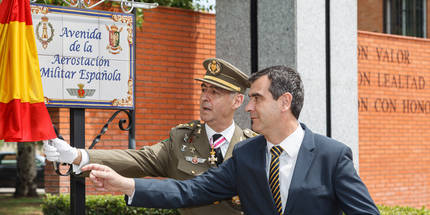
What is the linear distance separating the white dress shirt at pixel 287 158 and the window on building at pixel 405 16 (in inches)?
543

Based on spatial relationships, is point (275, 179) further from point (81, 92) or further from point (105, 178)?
point (81, 92)

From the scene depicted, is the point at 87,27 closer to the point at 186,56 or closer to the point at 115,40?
the point at 115,40

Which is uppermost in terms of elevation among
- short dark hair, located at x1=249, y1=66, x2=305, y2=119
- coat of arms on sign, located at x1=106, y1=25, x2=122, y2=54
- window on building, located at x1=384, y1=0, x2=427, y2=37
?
window on building, located at x1=384, y1=0, x2=427, y2=37

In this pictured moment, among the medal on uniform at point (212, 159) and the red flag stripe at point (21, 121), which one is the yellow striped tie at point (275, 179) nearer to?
the medal on uniform at point (212, 159)

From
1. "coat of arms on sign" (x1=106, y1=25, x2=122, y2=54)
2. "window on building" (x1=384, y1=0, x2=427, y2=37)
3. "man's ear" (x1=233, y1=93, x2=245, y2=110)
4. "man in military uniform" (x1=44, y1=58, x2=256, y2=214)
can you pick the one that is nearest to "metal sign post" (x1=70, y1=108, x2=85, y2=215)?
"coat of arms on sign" (x1=106, y1=25, x2=122, y2=54)

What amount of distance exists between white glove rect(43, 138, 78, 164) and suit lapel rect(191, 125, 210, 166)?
2.75 feet

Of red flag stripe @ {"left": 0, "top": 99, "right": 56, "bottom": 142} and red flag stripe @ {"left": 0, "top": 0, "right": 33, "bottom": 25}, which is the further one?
red flag stripe @ {"left": 0, "top": 0, "right": 33, "bottom": 25}

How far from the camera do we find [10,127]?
10.9 ft

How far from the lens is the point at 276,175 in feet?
9.07

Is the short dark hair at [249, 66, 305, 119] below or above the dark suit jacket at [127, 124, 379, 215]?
above

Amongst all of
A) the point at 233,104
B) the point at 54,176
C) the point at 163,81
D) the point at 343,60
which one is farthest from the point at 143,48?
the point at 233,104

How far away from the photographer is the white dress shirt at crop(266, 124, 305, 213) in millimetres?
2768

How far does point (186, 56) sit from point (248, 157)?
245 inches

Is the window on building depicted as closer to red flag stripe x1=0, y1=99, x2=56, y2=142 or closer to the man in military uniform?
the man in military uniform
